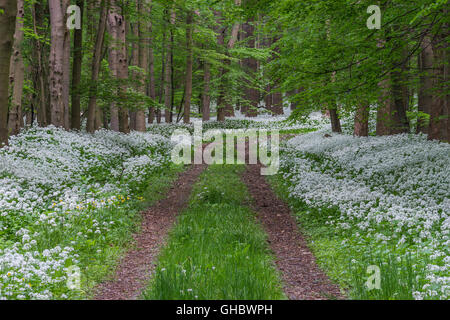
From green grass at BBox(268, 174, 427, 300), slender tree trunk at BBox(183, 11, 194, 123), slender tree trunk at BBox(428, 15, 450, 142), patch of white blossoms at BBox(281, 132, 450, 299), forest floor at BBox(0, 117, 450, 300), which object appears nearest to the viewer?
green grass at BBox(268, 174, 427, 300)

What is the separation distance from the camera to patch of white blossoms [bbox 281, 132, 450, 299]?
251 inches

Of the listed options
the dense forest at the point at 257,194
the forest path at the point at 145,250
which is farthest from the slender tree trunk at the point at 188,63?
the forest path at the point at 145,250

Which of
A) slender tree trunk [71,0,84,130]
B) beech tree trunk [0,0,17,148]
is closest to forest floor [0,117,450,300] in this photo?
beech tree trunk [0,0,17,148]

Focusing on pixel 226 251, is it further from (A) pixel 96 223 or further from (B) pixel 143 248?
(A) pixel 96 223

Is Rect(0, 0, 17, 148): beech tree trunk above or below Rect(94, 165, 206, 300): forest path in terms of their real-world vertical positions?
above

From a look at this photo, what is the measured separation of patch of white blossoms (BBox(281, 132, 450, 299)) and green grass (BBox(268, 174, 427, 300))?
0.56ft

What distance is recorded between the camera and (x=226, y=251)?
6559mm

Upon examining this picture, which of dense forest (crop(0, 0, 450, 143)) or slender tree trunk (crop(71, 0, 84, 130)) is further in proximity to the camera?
slender tree trunk (crop(71, 0, 84, 130))

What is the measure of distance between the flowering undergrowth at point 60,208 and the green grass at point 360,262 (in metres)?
3.68

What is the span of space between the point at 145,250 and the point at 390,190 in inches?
261

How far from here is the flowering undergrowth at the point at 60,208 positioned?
17.1ft

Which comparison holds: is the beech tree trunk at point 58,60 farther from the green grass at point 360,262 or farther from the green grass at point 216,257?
the green grass at point 360,262

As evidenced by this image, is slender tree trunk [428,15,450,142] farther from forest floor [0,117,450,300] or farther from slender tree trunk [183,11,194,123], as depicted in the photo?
slender tree trunk [183,11,194,123]
